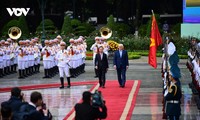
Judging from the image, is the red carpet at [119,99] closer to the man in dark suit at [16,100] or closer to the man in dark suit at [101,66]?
the man in dark suit at [101,66]

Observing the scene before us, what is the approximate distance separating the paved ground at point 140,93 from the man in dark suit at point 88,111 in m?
6.44

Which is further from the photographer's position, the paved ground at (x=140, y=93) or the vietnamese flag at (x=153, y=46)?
the vietnamese flag at (x=153, y=46)

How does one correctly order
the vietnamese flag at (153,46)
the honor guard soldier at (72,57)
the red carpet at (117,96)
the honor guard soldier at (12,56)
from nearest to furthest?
1. the red carpet at (117,96)
2. the vietnamese flag at (153,46)
3. the honor guard soldier at (72,57)
4. the honor guard soldier at (12,56)

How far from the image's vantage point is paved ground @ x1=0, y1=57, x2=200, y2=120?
761 inches

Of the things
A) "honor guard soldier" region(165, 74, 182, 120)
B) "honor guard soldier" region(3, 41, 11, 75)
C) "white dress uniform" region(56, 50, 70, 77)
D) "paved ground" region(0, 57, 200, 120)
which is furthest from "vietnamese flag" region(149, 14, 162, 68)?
"honor guard soldier" region(3, 41, 11, 75)

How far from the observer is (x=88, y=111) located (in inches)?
471

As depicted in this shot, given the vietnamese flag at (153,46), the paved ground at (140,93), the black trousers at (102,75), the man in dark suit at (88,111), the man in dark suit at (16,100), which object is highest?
the vietnamese flag at (153,46)

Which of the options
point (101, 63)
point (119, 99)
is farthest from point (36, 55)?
point (119, 99)

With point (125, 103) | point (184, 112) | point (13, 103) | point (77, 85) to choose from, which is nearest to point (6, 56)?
point (77, 85)

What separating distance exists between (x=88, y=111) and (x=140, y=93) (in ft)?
41.7

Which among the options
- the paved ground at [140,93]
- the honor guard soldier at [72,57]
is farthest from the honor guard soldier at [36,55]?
the honor guard soldier at [72,57]

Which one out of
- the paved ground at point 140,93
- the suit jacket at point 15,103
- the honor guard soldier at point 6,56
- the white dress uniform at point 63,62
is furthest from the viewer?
the honor guard soldier at point 6,56

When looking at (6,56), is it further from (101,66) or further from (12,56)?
(101,66)

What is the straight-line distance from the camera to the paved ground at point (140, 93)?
63.4 feet
